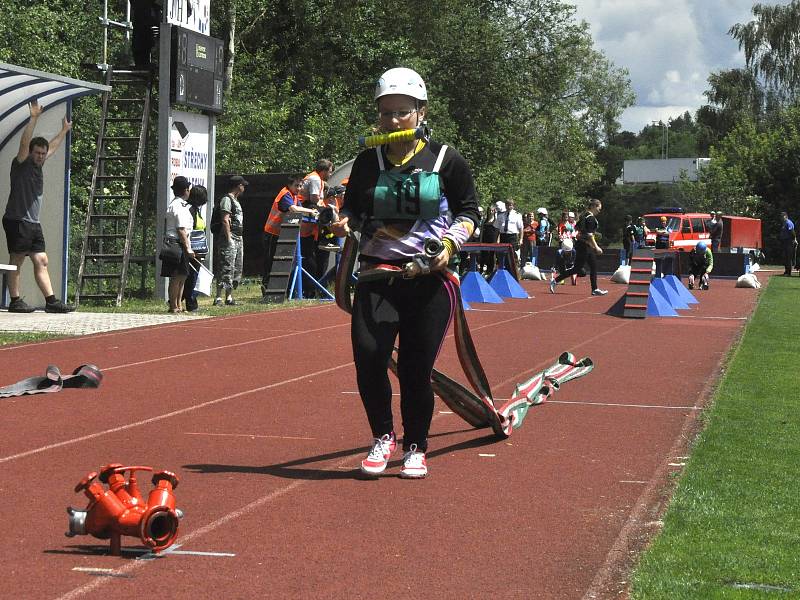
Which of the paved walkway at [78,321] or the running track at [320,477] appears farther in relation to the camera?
the paved walkway at [78,321]

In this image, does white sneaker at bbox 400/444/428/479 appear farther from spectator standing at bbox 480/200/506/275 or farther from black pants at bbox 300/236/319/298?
spectator standing at bbox 480/200/506/275

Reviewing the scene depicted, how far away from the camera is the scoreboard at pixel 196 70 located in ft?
69.2

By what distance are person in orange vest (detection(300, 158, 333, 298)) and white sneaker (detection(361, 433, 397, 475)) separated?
13.7 metres

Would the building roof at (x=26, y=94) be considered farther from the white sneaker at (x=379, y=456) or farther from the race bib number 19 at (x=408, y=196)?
the white sneaker at (x=379, y=456)

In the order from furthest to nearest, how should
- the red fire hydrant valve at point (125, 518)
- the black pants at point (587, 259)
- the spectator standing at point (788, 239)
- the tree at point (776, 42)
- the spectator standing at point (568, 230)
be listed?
the tree at point (776, 42) → the spectator standing at point (788, 239) → the spectator standing at point (568, 230) → the black pants at point (587, 259) → the red fire hydrant valve at point (125, 518)

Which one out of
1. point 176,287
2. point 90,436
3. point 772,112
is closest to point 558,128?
point 772,112

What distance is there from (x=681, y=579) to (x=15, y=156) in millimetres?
14978

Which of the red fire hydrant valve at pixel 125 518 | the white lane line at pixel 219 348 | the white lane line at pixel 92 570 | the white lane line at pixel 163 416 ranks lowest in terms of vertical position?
the white lane line at pixel 219 348

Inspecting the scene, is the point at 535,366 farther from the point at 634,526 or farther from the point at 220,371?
the point at 634,526

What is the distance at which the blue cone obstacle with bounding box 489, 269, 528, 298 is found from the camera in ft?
83.0

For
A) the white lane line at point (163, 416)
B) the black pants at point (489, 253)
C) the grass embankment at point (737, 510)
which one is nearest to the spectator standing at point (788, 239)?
the black pants at point (489, 253)

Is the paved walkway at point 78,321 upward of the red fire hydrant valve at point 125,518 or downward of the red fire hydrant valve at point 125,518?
downward

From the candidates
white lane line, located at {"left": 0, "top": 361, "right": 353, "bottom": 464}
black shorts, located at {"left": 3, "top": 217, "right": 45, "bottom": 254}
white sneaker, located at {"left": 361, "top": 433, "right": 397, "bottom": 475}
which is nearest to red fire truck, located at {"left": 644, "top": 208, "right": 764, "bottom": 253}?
black shorts, located at {"left": 3, "top": 217, "right": 45, "bottom": 254}

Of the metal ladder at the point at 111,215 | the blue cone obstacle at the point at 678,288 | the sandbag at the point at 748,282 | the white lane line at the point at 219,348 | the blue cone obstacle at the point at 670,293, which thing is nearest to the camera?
the white lane line at the point at 219,348
